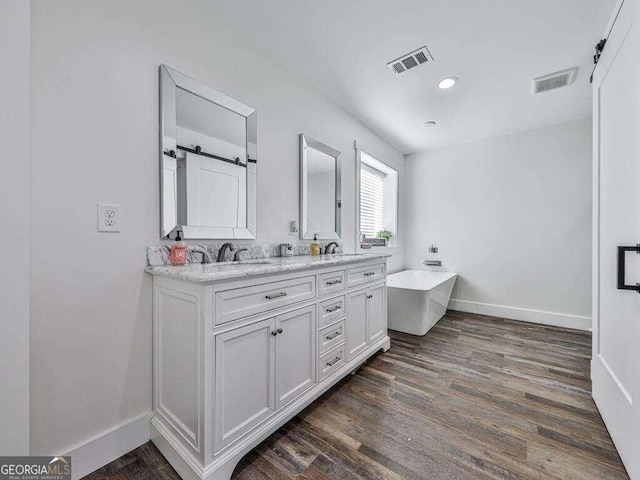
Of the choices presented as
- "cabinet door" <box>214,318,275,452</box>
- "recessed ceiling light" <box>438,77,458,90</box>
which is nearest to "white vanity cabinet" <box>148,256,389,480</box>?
"cabinet door" <box>214,318,275,452</box>

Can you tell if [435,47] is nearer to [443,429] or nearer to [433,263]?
[443,429]

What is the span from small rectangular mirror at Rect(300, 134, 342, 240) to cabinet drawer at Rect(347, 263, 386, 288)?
576 millimetres

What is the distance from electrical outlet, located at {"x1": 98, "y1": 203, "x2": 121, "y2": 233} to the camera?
4.07ft

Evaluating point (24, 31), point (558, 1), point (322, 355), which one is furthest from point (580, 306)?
point (24, 31)

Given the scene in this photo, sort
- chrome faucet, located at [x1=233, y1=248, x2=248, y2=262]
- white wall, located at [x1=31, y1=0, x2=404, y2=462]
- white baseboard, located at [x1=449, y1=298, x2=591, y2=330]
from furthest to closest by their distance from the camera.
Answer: white baseboard, located at [x1=449, y1=298, x2=591, y2=330]
chrome faucet, located at [x1=233, y1=248, x2=248, y2=262]
white wall, located at [x1=31, y1=0, x2=404, y2=462]

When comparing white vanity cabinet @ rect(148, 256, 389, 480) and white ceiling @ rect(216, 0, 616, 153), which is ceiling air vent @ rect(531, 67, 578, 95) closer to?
white ceiling @ rect(216, 0, 616, 153)

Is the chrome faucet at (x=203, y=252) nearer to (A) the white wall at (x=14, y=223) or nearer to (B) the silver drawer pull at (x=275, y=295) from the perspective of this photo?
(B) the silver drawer pull at (x=275, y=295)

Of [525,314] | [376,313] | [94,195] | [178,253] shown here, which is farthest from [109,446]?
[525,314]

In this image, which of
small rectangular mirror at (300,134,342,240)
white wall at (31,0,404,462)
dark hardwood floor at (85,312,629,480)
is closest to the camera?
white wall at (31,0,404,462)

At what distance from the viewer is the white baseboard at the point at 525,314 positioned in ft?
10.3

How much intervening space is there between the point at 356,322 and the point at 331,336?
0.34 meters

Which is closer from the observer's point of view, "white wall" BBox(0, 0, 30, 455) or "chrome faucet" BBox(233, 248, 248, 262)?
"white wall" BBox(0, 0, 30, 455)

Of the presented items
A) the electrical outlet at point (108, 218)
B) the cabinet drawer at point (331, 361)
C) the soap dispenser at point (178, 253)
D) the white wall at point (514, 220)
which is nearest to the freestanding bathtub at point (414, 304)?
the white wall at point (514, 220)

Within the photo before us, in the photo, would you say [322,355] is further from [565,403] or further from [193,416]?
[565,403]
